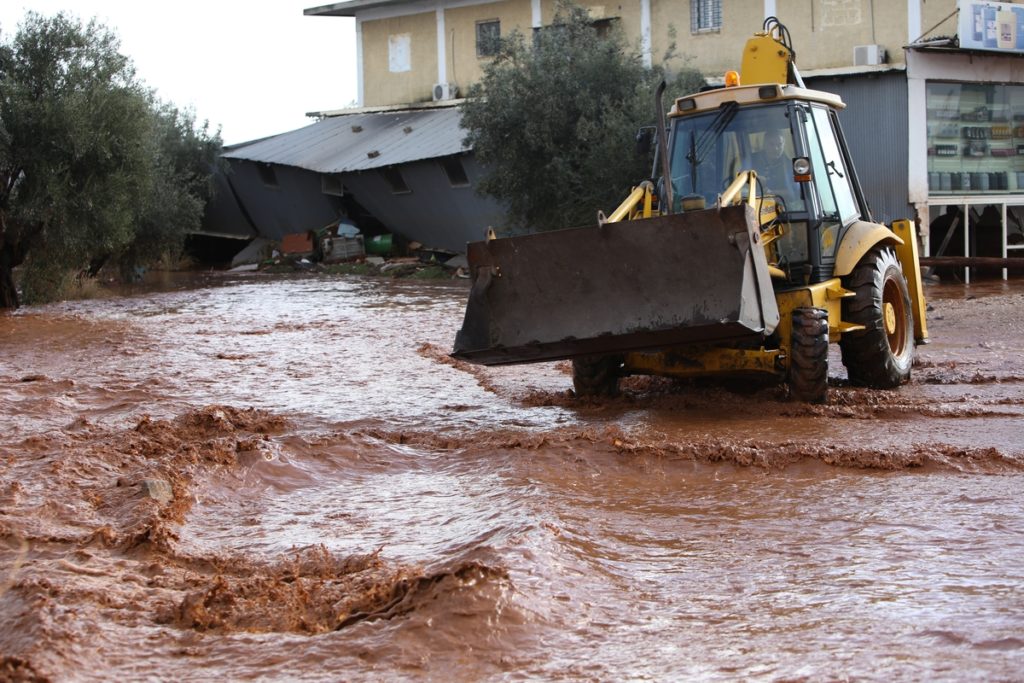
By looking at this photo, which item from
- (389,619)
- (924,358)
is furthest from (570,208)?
(389,619)

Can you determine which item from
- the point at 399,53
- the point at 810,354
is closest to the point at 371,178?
the point at 399,53

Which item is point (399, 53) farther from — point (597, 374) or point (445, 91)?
point (597, 374)

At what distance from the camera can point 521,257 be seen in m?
8.46

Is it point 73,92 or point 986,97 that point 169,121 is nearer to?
point 73,92

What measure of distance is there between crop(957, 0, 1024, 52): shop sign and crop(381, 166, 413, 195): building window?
1396cm

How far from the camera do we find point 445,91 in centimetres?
3122

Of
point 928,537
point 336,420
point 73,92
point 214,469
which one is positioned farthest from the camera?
point 73,92

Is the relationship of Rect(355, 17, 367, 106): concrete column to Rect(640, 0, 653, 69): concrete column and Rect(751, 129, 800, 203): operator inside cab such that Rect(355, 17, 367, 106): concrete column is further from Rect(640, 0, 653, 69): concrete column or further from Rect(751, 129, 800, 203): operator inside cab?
Rect(751, 129, 800, 203): operator inside cab

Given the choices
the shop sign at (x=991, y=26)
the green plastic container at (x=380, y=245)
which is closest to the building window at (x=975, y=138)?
the shop sign at (x=991, y=26)

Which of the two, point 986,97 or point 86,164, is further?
point 986,97

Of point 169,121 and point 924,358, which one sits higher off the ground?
point 169,121

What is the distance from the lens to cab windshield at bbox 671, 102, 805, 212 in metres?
9.11

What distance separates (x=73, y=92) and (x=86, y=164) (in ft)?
4.07

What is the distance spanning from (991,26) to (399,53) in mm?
15907
